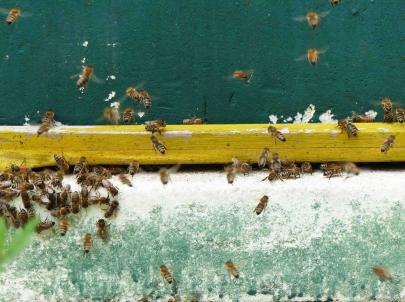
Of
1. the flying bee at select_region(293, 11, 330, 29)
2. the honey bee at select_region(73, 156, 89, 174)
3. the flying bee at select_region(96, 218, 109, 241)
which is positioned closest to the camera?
the flying bee at select_region(293, 11, 330, 29)

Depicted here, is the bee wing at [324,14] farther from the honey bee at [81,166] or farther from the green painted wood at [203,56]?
the honey bee at [81,166]

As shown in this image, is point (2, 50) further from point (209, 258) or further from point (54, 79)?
point (209, 258)

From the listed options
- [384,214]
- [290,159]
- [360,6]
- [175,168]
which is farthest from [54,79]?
[384,214]

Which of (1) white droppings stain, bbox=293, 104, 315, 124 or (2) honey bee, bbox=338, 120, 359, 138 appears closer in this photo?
(2) honey bee, bbox=338, 120, 359, 138

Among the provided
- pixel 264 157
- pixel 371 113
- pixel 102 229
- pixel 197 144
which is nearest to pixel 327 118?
pixel 371 113

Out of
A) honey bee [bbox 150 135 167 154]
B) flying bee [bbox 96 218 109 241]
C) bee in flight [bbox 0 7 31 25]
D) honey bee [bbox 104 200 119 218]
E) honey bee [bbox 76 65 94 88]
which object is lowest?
flying bee [bbox 96 218 109 241]

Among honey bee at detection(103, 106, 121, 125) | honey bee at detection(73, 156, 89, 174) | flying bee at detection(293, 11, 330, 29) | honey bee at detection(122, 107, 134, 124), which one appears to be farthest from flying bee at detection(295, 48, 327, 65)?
honey bee at detection(73, 156, 89, 174)

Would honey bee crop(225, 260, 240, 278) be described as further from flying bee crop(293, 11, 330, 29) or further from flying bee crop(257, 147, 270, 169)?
flying bee crop(293, 11, 330, 29)

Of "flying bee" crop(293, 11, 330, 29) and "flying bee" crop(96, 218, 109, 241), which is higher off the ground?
"flying bee" crop(293, 11, 330, 29)
